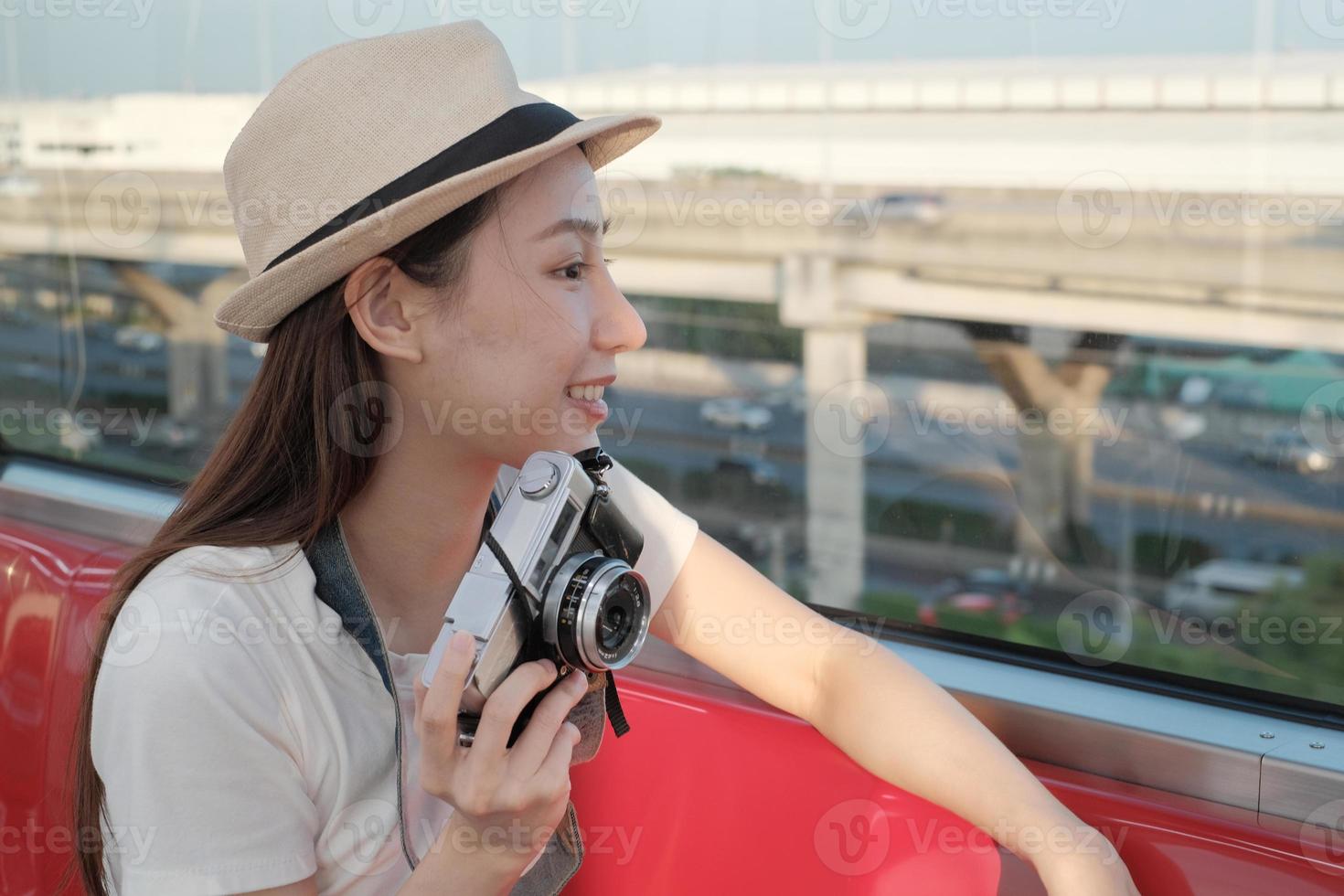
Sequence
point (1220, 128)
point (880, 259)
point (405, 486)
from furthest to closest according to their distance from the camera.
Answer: point (880, 259) → point (1220, 128) → point (405, 486)

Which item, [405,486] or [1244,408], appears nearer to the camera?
[405,486]

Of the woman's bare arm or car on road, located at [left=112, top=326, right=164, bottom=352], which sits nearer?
the woman's bare arm

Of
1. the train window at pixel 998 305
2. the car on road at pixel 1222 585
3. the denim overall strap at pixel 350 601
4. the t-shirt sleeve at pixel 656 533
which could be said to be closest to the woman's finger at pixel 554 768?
the denim overall strap at pixel 350 601

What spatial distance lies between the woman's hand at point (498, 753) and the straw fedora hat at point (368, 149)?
40cm

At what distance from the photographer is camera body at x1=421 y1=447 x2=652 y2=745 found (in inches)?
39.1

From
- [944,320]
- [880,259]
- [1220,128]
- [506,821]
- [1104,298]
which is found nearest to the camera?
[506,821]

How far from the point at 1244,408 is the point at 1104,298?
22 centimetres

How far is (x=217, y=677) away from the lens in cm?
108

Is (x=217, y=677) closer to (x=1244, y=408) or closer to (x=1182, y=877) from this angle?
(x=1182, y=877)

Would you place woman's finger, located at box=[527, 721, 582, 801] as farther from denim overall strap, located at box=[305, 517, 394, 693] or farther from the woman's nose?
the woman's nose

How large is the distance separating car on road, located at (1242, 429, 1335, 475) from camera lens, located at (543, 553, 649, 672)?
84 centimetres

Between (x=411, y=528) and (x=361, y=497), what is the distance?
6 centimetres

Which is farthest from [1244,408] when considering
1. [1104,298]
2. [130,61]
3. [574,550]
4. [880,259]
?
[130,61]

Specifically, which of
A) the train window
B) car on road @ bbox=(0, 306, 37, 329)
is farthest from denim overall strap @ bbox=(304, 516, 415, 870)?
car on road @ bbox=(0, 306, 37, 329)
